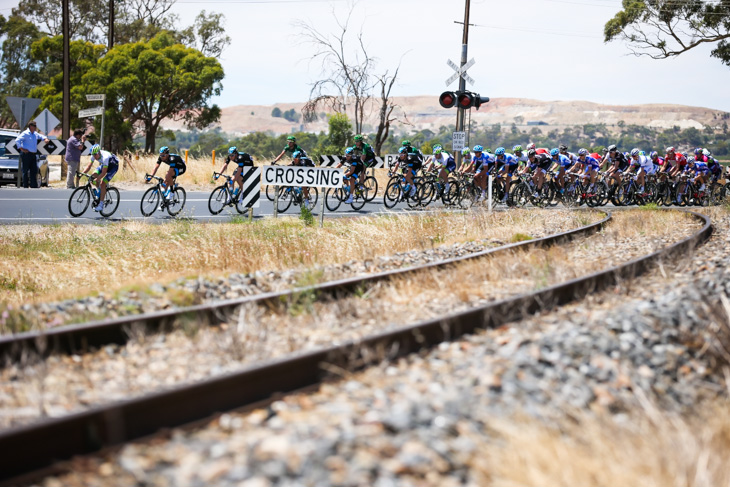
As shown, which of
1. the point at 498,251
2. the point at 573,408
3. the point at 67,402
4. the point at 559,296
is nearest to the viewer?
the point at 573,408

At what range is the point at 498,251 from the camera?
1031cm

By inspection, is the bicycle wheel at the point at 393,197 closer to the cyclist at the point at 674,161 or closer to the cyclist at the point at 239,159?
the cyclist at the point at 239,159

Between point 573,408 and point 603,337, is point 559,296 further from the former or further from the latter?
point 573,408

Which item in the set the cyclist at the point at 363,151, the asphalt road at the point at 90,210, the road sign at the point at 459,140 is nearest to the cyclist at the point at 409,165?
the asphalt road at the point at 90,210

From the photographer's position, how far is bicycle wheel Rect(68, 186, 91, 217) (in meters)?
16.7

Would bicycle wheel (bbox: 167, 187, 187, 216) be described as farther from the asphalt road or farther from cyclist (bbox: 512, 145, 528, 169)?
cyclist (bbox: 512, 145, 528, 169)

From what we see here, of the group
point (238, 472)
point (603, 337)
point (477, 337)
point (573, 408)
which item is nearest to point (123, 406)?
point (238, 472)

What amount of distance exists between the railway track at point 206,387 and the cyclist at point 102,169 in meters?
10.5

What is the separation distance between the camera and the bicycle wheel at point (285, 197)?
19480 millimetres

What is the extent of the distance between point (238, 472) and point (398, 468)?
72 cm

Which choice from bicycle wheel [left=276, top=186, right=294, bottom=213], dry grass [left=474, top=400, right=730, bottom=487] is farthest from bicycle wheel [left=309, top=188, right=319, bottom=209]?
dry grass [left=474, top=400, right=730, bottom=487]

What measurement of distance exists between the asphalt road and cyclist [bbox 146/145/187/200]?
670 mm

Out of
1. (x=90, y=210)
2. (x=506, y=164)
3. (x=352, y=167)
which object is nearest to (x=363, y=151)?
(x=352, y=167)

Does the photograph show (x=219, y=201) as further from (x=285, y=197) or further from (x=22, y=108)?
(x=22, y=108)
